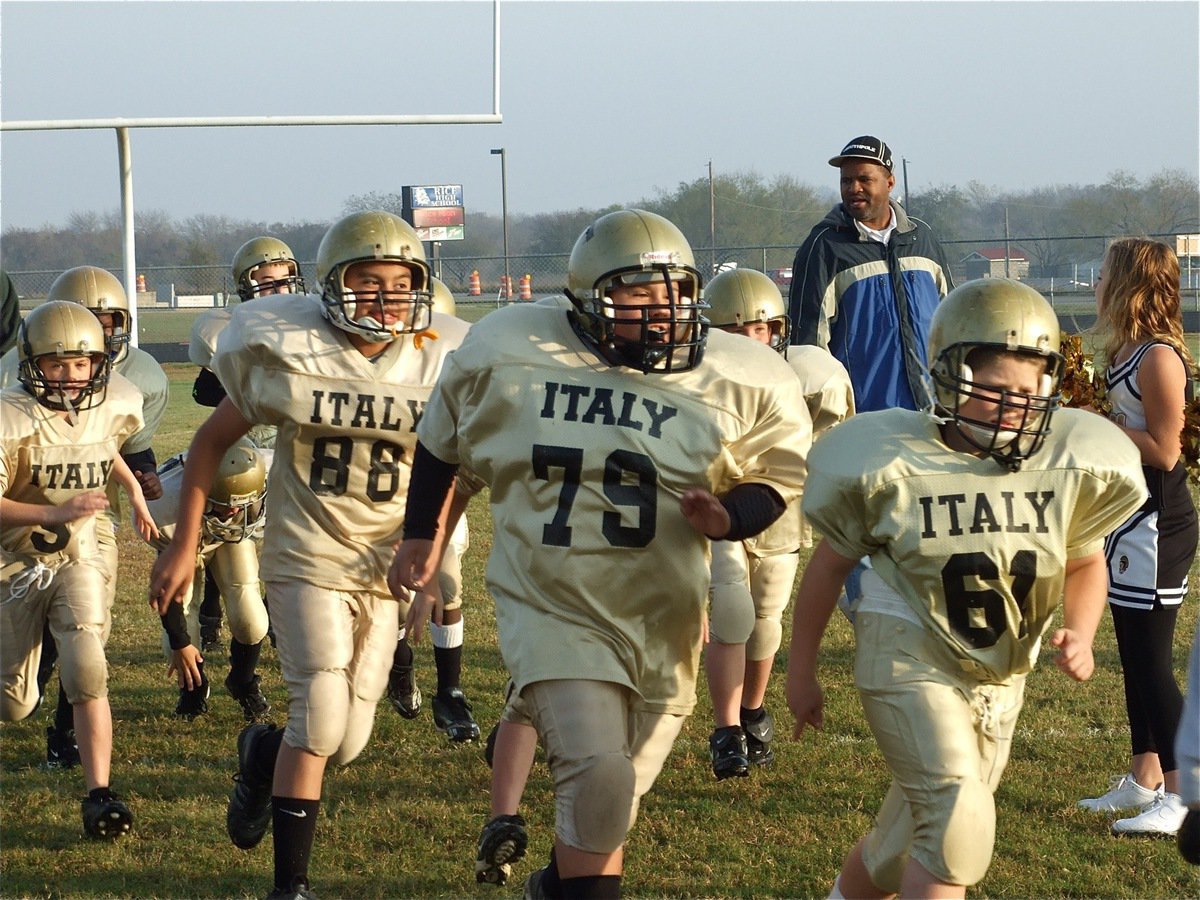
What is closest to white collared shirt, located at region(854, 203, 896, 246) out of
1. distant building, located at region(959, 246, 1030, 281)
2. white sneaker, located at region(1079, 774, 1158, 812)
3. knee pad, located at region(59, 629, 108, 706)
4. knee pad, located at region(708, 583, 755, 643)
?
knee pad, located at region(708, 583, 755, 643)

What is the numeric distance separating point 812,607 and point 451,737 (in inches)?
109

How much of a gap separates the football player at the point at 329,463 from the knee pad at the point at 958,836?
1.70 meters

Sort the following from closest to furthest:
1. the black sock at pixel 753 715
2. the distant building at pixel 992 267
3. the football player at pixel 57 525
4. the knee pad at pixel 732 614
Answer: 1. the football player at pixel 57 525
2. the knee pad at pixel 732 614
3. the black sock at pixel 753 715
4. the distant building at pixel 992 267

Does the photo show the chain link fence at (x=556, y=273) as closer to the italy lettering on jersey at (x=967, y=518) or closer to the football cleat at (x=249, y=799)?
the football cleat at (x=249, y=799)

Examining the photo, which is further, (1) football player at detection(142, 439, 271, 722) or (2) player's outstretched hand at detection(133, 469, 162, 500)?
(1) football player at detection(142, 439, 271, 722)

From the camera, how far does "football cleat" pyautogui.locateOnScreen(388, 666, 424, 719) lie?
6.16m

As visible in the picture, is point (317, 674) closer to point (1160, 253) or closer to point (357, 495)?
point (357, 495)

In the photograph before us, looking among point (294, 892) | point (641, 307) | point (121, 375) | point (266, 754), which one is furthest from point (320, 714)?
point (121, 375)

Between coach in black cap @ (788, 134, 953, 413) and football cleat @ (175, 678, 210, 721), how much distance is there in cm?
274

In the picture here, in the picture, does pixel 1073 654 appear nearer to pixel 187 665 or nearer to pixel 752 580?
pixel 752 580

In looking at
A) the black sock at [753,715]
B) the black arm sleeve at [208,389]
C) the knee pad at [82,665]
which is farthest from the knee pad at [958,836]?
the black arm sleeve at [208,389]

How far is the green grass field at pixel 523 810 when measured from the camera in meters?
4.38

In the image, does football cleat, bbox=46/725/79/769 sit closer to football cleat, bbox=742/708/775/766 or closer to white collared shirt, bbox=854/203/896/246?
football cleat, bbox=742/708/775/766

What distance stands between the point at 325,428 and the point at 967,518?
1.85 m
